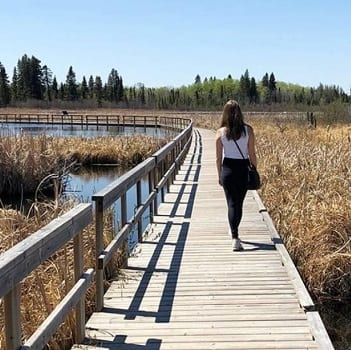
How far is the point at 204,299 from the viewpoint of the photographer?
525cm

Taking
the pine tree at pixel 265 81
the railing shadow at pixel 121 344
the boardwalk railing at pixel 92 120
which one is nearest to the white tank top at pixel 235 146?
the railing shadow at pixel 121 344

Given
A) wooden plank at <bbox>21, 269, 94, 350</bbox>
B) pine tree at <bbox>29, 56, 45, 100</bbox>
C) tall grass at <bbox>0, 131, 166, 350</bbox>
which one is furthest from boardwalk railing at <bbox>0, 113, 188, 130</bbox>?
wooden plank at <bbox>21, 269, 94, 350</bbox>

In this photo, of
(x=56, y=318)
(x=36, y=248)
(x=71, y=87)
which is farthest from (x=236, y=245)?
(x=71, y=87)

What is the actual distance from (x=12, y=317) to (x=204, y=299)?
2614 mm

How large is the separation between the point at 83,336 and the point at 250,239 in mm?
3762

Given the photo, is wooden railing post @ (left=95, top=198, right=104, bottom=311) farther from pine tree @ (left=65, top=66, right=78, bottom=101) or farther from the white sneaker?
pine tree @ (left=65, top=66, right=78, bottom=101)

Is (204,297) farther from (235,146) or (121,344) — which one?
(235,146)

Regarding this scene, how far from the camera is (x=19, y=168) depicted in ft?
60.1

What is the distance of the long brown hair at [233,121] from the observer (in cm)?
668

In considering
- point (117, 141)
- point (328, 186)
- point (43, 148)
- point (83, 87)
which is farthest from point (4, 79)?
point (328, 186)

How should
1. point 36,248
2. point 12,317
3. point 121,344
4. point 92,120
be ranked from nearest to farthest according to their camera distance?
point 12,317 → point 36,248 → point 121,344 → point 92,120

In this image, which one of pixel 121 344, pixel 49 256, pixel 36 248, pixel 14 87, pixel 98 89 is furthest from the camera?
pixel 98 89

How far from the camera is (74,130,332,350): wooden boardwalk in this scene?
14.1 ft

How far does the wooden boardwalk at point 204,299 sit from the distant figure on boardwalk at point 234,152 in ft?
2.53
